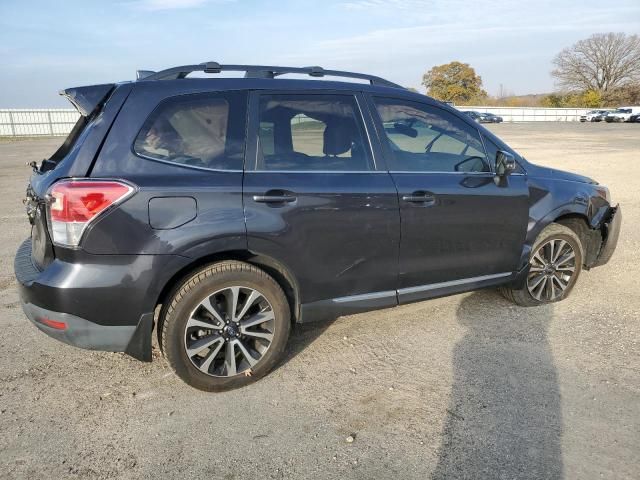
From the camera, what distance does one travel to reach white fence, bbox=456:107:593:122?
6222 centimetres

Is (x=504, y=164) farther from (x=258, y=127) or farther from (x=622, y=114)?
(x=622, y=114)

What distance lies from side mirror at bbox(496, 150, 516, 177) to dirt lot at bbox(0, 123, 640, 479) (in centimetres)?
122

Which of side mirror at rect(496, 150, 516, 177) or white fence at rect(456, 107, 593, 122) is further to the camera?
white fence at rect(456, 107, 593, 122)

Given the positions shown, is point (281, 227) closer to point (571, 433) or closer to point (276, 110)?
point (276, 110)

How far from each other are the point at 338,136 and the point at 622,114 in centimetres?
5880

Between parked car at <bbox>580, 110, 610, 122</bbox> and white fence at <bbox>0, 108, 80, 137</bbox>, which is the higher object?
white fence at <bbox>0, 108, 80, 137</bbox>

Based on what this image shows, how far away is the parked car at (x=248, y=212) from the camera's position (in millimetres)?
2809

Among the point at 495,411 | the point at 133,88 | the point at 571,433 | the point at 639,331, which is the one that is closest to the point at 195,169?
the point at 133,88

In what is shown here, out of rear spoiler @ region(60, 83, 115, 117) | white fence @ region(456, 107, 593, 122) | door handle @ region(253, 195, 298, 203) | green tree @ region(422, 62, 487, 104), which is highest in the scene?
green tree @ region(422, 62, 487, 104)

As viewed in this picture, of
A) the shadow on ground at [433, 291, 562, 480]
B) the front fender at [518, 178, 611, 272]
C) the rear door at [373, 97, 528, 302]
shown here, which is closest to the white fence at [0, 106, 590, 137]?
the rear door at [373, 97, 528, 302]

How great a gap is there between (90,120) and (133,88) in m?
0.32

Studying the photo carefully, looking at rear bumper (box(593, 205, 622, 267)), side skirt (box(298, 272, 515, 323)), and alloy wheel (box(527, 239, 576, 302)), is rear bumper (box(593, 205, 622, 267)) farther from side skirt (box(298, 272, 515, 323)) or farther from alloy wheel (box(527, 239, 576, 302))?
side skirt (box(298, 272, 515, 323))

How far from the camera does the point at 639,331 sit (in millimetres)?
3961

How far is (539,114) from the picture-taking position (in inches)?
2515
